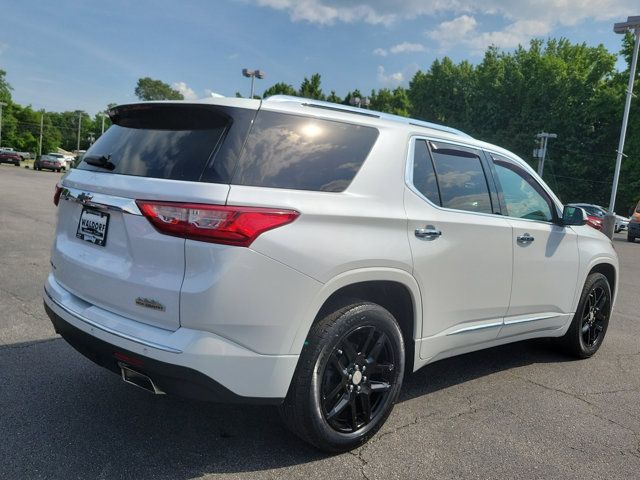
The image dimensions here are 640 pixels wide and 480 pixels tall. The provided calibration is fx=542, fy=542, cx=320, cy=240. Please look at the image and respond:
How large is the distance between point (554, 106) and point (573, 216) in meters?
45.5

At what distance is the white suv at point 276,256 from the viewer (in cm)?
241

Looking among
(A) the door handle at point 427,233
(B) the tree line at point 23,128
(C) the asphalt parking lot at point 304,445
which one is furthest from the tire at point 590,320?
(B) the tree line at point 23,128

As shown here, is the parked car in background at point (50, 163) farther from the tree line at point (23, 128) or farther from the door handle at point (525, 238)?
the door handle at point (525, 238)

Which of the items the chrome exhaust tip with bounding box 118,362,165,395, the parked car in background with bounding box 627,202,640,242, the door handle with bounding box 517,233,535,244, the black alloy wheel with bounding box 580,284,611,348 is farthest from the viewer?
the parked car in background with bounding box 627,202,640,242

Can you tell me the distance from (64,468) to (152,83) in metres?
118

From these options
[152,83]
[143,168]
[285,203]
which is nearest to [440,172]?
[285,203]

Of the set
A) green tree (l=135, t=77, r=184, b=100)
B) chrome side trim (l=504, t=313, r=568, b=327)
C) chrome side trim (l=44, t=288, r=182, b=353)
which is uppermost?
green tree (l=135, t=77, r=184, b=100)

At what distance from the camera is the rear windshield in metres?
2.57

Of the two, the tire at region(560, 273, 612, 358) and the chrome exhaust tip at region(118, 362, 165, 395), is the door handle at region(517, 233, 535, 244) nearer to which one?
the tire at region(560, 273, 612, 358)

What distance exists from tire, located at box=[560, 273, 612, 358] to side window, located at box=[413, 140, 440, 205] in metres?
2.27

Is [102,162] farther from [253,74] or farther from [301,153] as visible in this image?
[253,74]

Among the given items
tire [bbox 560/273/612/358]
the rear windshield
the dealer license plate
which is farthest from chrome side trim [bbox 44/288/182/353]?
tire [bbox 560/273/612/358]

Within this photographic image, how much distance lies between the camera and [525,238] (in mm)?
3959

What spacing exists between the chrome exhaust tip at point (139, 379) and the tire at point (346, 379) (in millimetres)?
639
